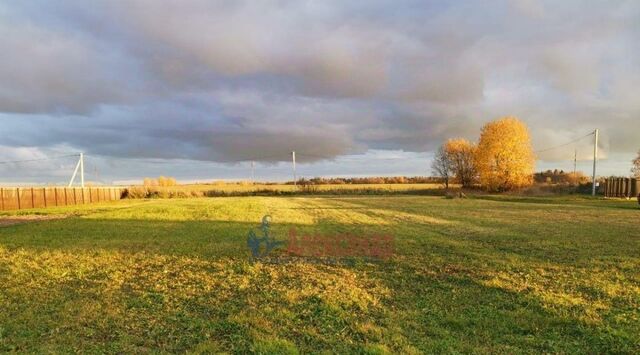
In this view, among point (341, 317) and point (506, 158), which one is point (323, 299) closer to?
point (341, 317)

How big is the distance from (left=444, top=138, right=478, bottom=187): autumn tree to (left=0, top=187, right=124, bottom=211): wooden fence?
6142cm

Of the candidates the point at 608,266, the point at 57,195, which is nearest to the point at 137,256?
the point at 608,266

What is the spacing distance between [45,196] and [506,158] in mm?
57984

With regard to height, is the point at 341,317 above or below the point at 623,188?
below

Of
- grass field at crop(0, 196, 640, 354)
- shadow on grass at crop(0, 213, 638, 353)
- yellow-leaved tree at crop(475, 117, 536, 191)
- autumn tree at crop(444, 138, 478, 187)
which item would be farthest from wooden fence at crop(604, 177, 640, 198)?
shadow on grass at crop(0, 213, 638, 353)

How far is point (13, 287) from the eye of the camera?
8.33 metres

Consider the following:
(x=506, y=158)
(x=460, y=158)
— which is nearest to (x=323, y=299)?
(x=506, y=158)

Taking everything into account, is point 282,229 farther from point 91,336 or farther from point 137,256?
point 91,336

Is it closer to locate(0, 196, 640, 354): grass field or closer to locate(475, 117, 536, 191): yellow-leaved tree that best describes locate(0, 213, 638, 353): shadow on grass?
locate(0, 196, 640, 354): grass field

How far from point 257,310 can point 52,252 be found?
8.53m

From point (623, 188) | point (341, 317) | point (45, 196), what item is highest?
point (623, 188)

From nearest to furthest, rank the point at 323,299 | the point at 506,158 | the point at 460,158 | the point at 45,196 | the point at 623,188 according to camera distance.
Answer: the point at 323,299 < the point at 45,196 < the point at 623,188 < the point at 506,158 < the point at 460,158

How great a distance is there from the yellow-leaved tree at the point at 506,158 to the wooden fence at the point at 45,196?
53054 millimetres

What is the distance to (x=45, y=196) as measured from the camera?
153 ft
